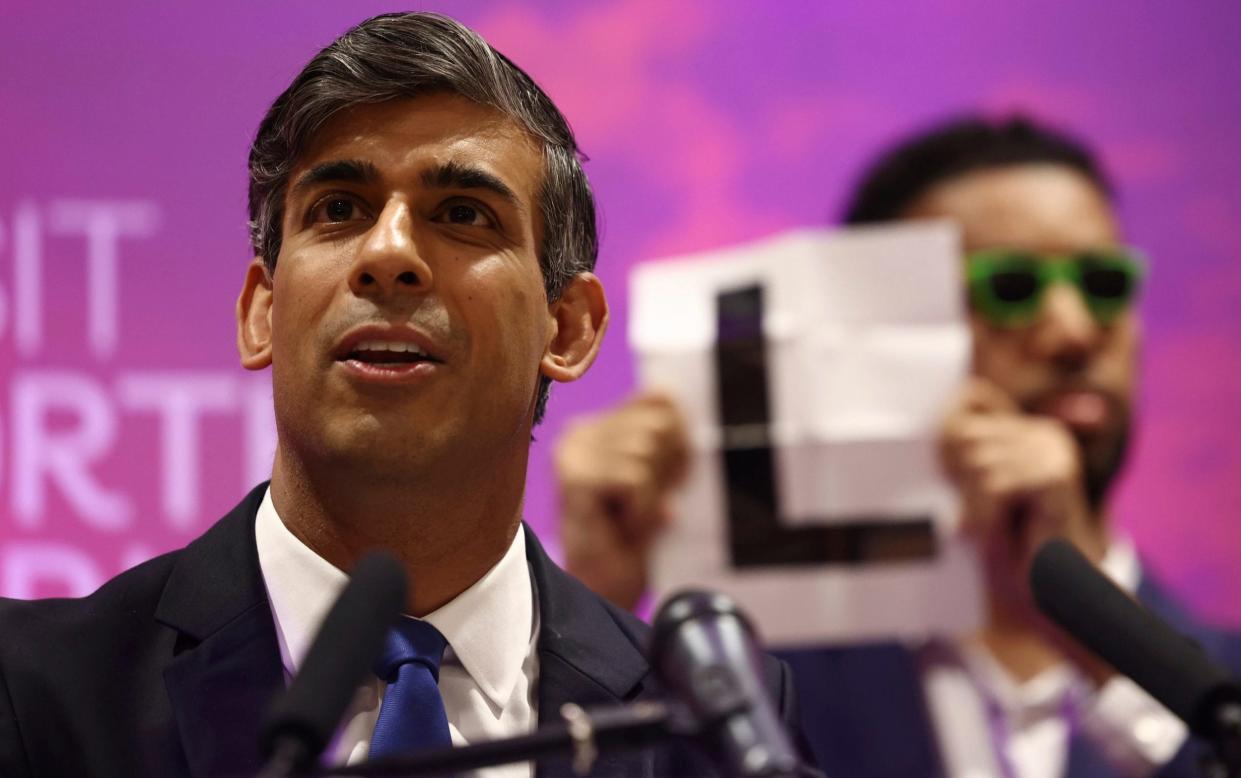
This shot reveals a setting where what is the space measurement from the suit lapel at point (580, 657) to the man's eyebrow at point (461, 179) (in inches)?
22.8

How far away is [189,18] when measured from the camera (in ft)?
12.0

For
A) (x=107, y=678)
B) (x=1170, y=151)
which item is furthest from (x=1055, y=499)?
(x=107, y=678)

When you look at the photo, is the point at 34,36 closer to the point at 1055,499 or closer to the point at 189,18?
the point at 189,18

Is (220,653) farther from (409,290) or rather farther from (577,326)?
(577,326)

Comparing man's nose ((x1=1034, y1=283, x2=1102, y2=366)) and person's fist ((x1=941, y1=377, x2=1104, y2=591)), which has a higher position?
→ man's nose ((x1=1034, y1=283, x2=1102, y2=366))

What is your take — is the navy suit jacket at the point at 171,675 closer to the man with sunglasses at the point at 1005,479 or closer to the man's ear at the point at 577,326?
the man's ear at the point at 577,326

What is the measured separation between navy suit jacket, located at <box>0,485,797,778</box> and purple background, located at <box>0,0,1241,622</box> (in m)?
1.34

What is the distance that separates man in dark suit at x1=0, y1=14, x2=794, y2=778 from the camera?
6.47 feet

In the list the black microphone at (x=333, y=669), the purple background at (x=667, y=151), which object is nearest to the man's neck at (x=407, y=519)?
the black microphone at (x=333, y=669)

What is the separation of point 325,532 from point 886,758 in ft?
6.21

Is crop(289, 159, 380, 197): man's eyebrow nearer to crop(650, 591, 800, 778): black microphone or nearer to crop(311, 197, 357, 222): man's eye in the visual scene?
crop(311, 197, 357, 222): man's eye

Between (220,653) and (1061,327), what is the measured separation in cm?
246

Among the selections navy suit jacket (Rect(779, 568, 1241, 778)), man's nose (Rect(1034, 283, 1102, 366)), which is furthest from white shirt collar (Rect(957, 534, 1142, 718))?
man's nose (Rect(1034, 283, 1102, 366))

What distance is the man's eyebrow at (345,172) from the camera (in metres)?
2.11
